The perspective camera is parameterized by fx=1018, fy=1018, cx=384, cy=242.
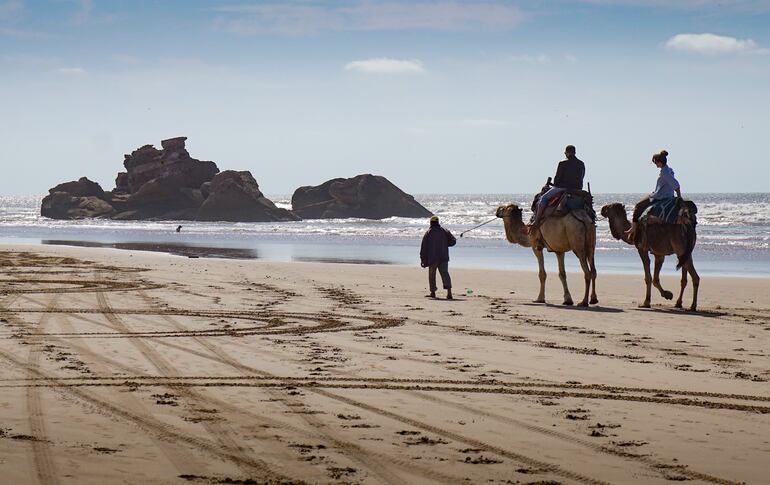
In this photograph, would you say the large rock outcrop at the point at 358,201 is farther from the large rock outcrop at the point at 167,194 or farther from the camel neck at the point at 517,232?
the camel neck at the point at 517,232

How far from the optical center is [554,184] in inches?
730

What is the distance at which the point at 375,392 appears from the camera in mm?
8906

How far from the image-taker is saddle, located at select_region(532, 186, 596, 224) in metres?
18.3

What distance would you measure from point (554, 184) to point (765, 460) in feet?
40.0

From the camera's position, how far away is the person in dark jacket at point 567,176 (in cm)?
1819

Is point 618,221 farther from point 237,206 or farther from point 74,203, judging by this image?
point 74,203

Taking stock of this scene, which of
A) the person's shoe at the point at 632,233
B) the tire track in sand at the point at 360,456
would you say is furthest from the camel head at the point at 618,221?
the tire track in sand at the point at 360,456

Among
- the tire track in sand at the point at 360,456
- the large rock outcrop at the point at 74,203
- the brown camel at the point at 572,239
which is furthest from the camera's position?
the large rock outcrop at the point at 74,203

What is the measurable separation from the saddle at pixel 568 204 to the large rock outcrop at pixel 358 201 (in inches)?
3749

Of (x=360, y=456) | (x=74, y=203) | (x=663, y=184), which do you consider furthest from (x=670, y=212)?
(x=74, y=203)

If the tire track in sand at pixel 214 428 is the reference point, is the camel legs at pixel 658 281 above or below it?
above

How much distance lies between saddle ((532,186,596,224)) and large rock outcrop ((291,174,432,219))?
312 feet

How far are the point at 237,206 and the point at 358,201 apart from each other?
614 inches

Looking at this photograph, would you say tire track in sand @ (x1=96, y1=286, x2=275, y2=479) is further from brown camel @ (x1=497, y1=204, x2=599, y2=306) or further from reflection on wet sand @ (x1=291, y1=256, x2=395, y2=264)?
reflection on wet sand @ (x1=291, y1=256, x2=395, y2=264)
